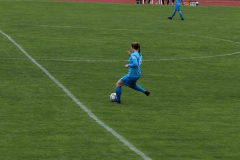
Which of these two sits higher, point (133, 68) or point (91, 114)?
point (133, 68)

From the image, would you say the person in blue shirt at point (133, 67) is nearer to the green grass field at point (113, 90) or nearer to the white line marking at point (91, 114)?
the green grass field at point (113, 90)

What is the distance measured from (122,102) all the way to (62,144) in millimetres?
5191

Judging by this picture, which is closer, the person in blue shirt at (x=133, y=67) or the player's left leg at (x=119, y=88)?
the person in blue shirt at (x=133, y=67)

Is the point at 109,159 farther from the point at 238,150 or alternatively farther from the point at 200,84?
the point at 200,84

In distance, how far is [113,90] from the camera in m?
21.3

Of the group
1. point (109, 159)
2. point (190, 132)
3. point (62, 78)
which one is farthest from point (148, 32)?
point (109, 159)

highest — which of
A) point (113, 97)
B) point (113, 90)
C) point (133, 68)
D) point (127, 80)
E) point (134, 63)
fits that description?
point (134, 63)

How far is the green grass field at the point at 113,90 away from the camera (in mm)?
14703

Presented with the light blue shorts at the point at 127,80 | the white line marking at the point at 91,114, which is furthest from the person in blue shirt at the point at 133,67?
the white line marking at the point at 91,114

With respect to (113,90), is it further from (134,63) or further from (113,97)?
(134,63)

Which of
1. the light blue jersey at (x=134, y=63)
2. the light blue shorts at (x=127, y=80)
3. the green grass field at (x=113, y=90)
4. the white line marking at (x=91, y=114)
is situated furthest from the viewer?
the light blue shorts at (x=127, y=80)

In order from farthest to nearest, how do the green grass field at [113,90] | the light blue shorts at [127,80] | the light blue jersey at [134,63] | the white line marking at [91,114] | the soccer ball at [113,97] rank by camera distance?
the soccer ball at [113,97], the light blue shorts at [127,80], the light blue jersey at [134,63], the green grass field at [113,90], the white line marking at [91,114]

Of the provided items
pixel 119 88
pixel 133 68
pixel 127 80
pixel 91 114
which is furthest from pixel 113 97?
pixel 91 114

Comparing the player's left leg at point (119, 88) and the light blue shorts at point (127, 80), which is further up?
the light blue shorts at point (127, 80)
